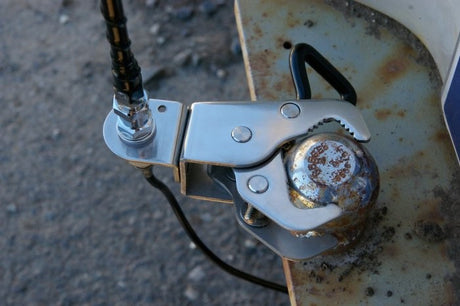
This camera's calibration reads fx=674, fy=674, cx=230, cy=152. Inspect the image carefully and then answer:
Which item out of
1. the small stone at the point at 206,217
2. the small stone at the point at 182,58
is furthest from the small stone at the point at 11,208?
the small stone at the point at 182,58

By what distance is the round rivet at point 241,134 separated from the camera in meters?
0.68

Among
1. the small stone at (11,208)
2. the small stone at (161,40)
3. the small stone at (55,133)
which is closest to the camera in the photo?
the small stone at (11,208)

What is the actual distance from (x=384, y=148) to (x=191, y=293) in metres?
0.82

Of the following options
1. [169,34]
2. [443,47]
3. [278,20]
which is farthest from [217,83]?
[443,47]

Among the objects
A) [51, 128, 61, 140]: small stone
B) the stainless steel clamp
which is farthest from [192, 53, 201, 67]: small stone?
the stainless steel clamp

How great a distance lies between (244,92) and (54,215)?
56 centimetres

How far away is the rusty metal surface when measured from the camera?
698 millimetres

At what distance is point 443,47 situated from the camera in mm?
792

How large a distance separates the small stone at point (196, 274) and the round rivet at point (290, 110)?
2.85ft

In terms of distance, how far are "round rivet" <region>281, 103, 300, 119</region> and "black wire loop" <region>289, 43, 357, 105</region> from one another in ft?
0.10

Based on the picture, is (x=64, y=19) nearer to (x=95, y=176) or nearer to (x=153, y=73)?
(x=153, y=73)

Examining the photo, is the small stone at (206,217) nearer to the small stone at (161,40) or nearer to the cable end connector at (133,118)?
the small stone at (161,40)

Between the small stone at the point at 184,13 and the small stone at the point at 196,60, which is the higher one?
the small stone at the point at 184,13

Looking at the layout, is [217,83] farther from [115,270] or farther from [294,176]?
[294,176]
